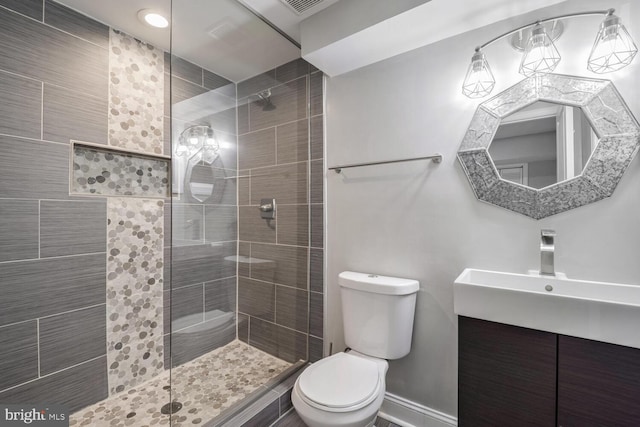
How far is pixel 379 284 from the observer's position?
5.03ft

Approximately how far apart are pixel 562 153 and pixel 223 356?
2076mm

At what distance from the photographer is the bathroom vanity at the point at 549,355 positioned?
925 millimetres

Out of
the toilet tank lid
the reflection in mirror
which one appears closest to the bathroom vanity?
the toilet tank lid

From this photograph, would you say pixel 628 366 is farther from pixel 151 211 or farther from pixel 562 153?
pixel 151 211

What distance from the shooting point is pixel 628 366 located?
0.92 metres

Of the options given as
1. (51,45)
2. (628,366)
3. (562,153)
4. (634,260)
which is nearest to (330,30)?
(562,153)

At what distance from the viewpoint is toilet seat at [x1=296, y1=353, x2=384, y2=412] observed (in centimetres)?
116

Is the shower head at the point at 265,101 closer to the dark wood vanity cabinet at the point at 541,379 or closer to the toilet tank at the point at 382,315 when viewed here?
the toilet tank at the point at 382,315

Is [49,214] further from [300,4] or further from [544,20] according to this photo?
[544,20]

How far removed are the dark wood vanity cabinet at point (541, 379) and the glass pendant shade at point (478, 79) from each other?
1104mm

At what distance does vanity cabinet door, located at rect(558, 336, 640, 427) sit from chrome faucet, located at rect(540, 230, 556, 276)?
35cm

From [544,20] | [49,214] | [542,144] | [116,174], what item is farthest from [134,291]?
[544,20]

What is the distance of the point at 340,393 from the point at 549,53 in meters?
1.75

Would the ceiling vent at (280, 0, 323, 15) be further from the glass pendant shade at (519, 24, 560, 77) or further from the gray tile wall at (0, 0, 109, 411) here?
the gray tile wall at (0, 0, 109, 411)
